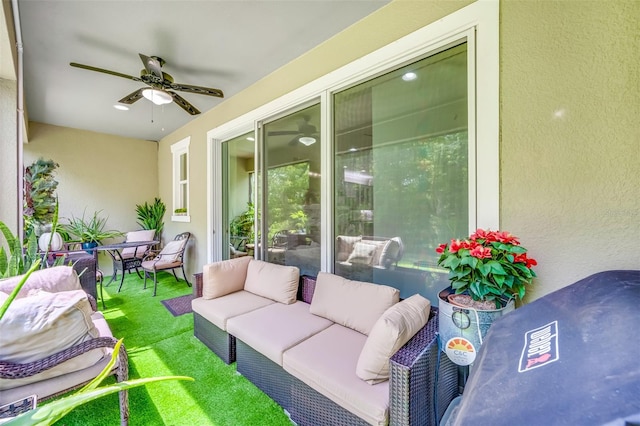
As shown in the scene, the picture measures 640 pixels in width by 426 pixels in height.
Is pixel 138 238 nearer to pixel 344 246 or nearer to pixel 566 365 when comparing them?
pixel 344 246

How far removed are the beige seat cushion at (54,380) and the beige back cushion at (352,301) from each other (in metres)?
1.38

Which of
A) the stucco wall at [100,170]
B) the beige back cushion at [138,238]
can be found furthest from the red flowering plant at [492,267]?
the stucco wall at [100,170]

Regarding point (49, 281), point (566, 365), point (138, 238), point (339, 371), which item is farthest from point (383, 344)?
point (138, 238)

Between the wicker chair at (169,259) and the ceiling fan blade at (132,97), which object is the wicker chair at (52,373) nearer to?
the ceiling fan blade at (132,97)

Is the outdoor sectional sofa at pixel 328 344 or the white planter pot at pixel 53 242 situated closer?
the outdoor sectional sofa at pixel 328 344

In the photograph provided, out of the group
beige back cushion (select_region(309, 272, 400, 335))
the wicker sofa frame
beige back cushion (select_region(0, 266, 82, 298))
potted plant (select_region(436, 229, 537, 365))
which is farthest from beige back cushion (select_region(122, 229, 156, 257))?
potted plant (select_region(436, 229, 537, 365))

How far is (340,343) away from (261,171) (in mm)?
2289

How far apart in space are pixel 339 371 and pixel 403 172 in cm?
142

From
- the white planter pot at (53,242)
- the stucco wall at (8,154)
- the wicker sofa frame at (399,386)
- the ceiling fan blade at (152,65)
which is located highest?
the ceiling fan blade at (152,65)

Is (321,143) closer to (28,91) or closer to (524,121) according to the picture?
(524,121)

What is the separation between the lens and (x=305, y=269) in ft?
9.66

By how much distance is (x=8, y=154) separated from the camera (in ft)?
A: 8.21

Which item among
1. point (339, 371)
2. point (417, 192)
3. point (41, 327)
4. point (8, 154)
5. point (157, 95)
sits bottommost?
point (339, 371)

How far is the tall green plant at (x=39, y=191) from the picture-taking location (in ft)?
14.4
